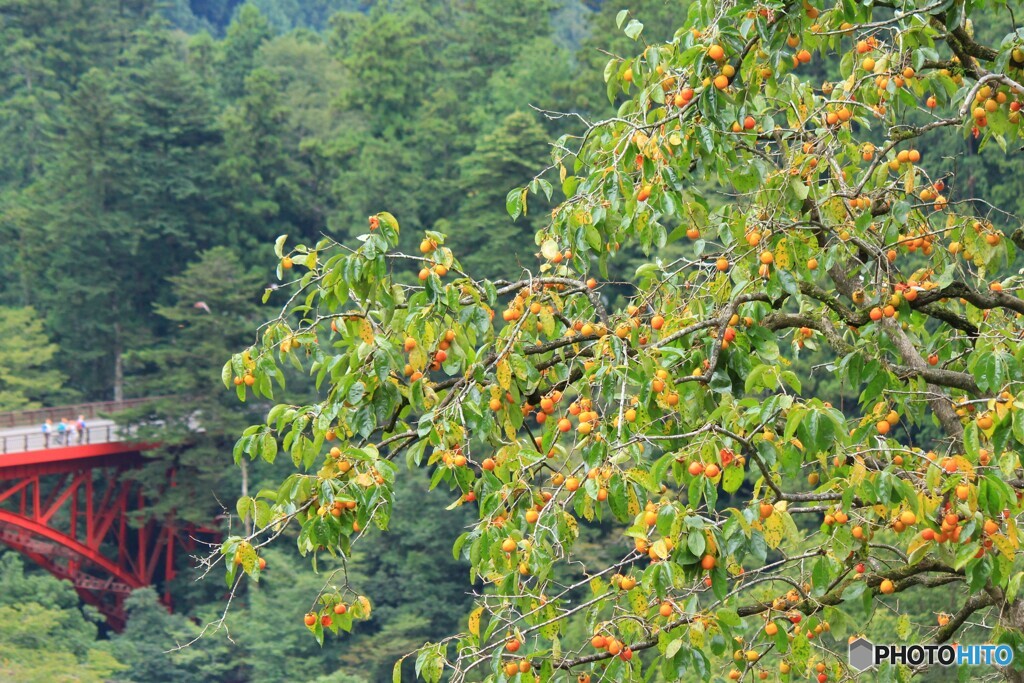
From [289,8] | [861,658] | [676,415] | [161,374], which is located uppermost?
[289,8]

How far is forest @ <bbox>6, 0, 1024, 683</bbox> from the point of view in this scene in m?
21.8

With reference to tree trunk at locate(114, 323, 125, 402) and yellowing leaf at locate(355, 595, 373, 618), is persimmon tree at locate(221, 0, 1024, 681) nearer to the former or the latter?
yellowing leaf at locate(355, 595, 373, 618)

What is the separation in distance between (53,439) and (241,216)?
34.0 ft

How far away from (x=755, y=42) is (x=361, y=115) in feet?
109

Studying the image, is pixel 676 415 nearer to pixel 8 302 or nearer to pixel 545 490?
pixel 545 490

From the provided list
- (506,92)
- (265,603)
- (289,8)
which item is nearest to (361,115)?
(506,92)

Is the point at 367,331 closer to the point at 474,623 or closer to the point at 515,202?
the point at 515,202

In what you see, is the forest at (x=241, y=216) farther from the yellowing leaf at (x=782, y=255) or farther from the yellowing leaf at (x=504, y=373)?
the yellowing leaf at (x=504, y=373)

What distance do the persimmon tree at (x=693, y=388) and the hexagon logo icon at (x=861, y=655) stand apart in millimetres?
148

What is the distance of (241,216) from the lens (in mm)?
33469

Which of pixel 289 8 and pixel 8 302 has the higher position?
pixel 289 8

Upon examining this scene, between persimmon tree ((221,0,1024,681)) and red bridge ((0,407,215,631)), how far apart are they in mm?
19811

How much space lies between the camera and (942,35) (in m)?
5.06

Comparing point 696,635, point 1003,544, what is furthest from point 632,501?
point 1003,544
